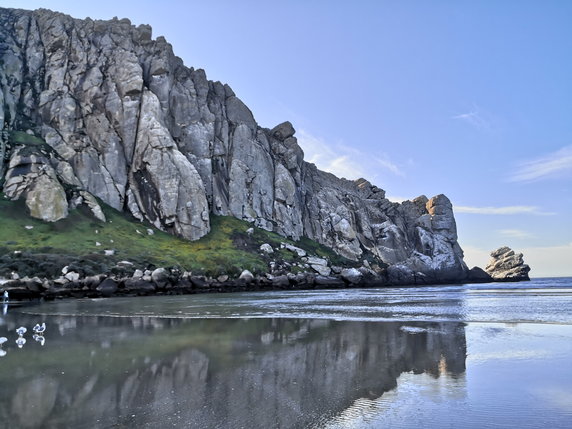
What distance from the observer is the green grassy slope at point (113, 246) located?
73.5m

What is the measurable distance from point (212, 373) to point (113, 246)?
272 feet

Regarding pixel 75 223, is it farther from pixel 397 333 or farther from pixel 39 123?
pixel 397 333

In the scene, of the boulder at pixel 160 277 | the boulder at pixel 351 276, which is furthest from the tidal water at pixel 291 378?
the boulder at pixel 351 276

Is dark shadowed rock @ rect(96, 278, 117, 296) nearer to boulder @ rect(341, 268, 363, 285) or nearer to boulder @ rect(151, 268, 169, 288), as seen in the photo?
boulder @ rect(151, 268, 169, 288)

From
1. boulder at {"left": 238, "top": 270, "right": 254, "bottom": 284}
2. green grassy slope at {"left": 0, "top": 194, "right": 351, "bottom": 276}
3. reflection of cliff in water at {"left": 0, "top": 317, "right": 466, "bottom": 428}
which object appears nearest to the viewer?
reflection of cliff in water at {"left": 0, "top": 317, "right": 466, "bottom": 428}

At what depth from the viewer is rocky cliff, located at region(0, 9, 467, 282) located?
357 ft

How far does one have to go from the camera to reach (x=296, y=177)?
16450 cm

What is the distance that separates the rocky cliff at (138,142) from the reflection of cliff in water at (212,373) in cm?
8715

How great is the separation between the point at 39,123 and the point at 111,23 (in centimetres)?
4460

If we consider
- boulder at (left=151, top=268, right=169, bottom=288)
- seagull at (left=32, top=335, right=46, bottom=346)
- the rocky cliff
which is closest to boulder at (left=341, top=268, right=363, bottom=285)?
the rocky cliff

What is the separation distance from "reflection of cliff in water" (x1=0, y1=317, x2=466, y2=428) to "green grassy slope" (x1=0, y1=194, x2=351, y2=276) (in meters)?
54.8

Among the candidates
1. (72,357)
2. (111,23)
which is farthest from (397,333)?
(111,23)

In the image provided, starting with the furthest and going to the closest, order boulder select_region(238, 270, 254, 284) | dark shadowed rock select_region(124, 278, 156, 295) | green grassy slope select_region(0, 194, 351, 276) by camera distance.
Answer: boulder select_region(238, 270, 254, 284) < green grassy slope select_region(0, 194, 351, 276) < dark shadowed rock select_region(124, 278, 156, 295)

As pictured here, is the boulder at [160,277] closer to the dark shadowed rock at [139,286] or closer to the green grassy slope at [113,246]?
the dark shadowed rock at [139,286]
